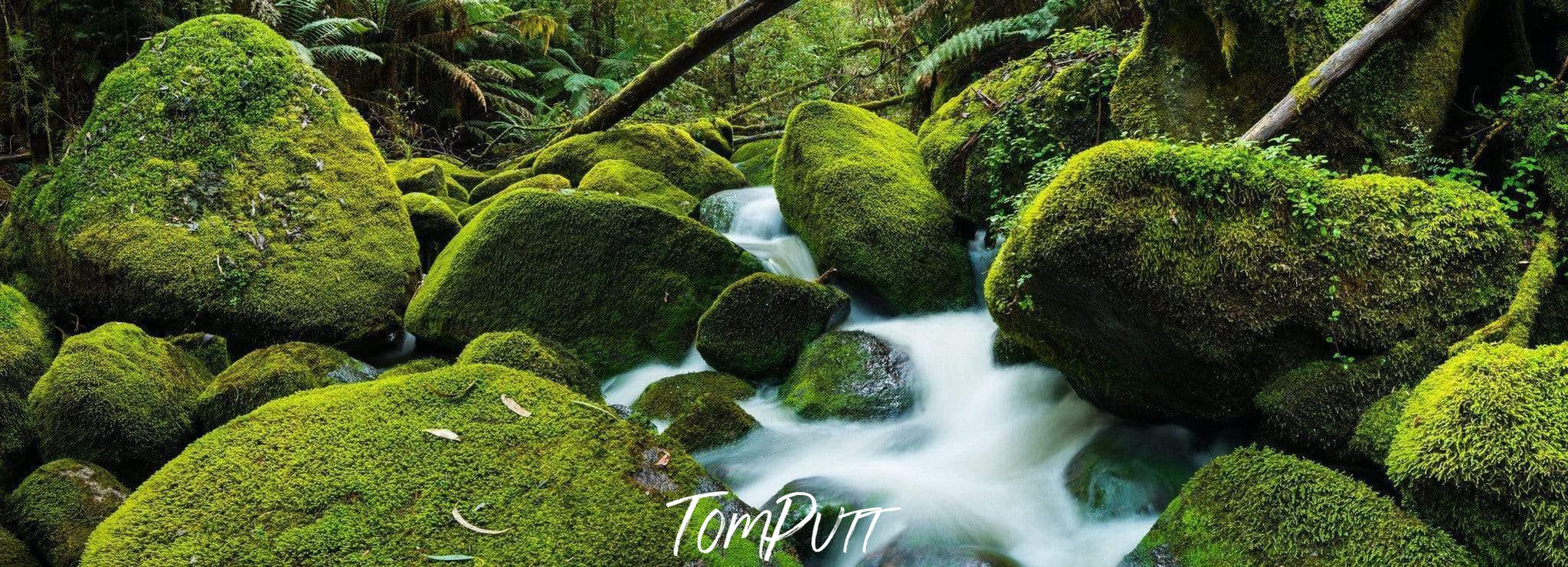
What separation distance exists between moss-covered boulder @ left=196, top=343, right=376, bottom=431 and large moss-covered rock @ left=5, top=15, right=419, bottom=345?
0.96 m

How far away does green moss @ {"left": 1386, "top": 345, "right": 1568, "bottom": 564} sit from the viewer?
2465 millimetres

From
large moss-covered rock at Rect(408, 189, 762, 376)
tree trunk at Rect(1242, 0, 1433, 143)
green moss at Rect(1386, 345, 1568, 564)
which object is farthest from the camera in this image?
large moss-covered rock at Rect(408, 189, 762, 376)

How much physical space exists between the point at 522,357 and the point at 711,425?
1.08 m

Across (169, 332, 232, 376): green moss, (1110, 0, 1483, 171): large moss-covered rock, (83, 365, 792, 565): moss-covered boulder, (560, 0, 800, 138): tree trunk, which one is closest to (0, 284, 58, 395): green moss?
(169, 332, 232, 376): green moss

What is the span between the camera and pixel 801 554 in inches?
142

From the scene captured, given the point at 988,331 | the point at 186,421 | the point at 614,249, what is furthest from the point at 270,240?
the point at 988,331

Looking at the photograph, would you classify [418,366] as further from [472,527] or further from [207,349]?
[472,527]

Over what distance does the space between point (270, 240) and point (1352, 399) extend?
628cm

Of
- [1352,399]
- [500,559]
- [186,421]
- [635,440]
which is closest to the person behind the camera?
[500,559]

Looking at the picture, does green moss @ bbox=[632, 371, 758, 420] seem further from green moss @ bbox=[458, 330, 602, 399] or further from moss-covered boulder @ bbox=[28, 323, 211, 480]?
moss-covered boulder @ bbox=[28, 323, 211, 480]

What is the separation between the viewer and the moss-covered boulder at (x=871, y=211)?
20.1 ft

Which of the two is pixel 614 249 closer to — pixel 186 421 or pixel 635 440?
pixel 186 421

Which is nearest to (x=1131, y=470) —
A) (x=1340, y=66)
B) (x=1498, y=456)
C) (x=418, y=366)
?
(x=1498, y=456)

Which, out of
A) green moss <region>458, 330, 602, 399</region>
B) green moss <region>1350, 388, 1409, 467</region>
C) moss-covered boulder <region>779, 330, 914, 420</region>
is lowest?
moss-covered boulder <region>779, 330, 914, 420</region>
